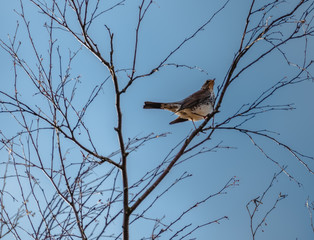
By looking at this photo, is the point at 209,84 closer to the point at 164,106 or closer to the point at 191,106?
the point at 191,106

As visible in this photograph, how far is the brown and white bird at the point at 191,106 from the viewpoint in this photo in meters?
6.74

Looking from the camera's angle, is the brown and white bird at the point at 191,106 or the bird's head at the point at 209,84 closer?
the brown and white bird at the point at 191,106

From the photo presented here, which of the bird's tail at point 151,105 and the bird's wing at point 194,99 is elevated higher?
the bird's wing at point 194,99

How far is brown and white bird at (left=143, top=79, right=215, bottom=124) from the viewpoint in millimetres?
6742

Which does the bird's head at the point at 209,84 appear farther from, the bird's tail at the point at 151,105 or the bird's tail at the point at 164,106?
the bird's tail at the point at 151,105

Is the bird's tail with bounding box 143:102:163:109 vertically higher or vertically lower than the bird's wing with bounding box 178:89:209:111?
lower

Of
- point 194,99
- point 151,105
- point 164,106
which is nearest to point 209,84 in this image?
point 194,99

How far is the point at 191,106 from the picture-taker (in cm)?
673

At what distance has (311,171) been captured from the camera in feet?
12.2

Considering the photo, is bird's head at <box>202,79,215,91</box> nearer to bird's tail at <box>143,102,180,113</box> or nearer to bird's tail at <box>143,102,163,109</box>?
bird's tail at <box>143,102,180,113</box>

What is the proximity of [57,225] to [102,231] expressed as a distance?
0.48 m

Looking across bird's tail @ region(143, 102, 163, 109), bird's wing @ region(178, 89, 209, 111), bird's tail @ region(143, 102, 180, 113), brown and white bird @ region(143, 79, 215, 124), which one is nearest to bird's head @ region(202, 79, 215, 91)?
bird's wing @ region(178, 89, 209, 111)

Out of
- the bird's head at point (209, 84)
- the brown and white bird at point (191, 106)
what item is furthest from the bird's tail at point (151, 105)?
the bird's head at point (209, 84)

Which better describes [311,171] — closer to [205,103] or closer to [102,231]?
[102,231]
